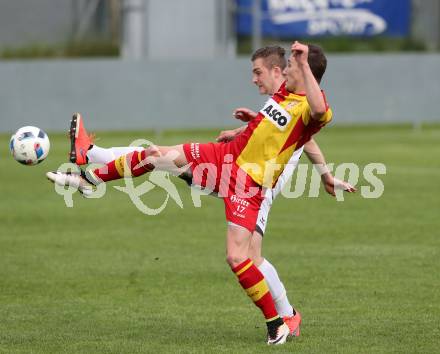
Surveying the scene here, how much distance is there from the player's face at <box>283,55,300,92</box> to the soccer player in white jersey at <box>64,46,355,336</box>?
0.36m

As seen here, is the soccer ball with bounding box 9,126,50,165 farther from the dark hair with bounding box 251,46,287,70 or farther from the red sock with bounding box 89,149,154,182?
the dark hair with bounding box 251,46,287,70

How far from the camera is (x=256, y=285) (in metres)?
8.02

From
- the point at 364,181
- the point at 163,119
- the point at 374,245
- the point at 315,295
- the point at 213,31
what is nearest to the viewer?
the point at 315,295

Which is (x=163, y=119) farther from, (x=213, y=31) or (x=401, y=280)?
(x=401, y=280)

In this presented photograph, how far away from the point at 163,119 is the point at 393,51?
10454 mm

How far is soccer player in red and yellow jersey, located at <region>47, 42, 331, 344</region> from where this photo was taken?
7.98 m

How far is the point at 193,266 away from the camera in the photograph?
11820 mm

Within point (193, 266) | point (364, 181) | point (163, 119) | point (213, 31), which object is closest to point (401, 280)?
point (193, 266)

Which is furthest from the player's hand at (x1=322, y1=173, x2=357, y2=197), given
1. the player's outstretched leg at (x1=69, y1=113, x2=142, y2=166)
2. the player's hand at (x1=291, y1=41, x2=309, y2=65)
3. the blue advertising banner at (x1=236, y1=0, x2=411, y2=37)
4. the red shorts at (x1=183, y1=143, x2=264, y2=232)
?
the blue advertising banner at (x1=236, y1=0, x2=411, y2=37)

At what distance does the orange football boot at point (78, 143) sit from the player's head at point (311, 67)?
1692 mm

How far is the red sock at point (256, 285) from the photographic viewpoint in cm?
798

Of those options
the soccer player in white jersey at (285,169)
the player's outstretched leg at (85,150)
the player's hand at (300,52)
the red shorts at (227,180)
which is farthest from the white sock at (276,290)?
the player's hand at (300,52)

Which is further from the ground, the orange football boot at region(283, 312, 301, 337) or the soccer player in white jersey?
the soccer player in white jersey

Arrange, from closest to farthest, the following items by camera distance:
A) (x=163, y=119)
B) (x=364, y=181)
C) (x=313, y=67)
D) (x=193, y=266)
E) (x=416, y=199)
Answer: (x=313, y=67) → (x=193, y=266) → (x=416, y=199) → (x=364, y=181) → (x=163, y=119)
